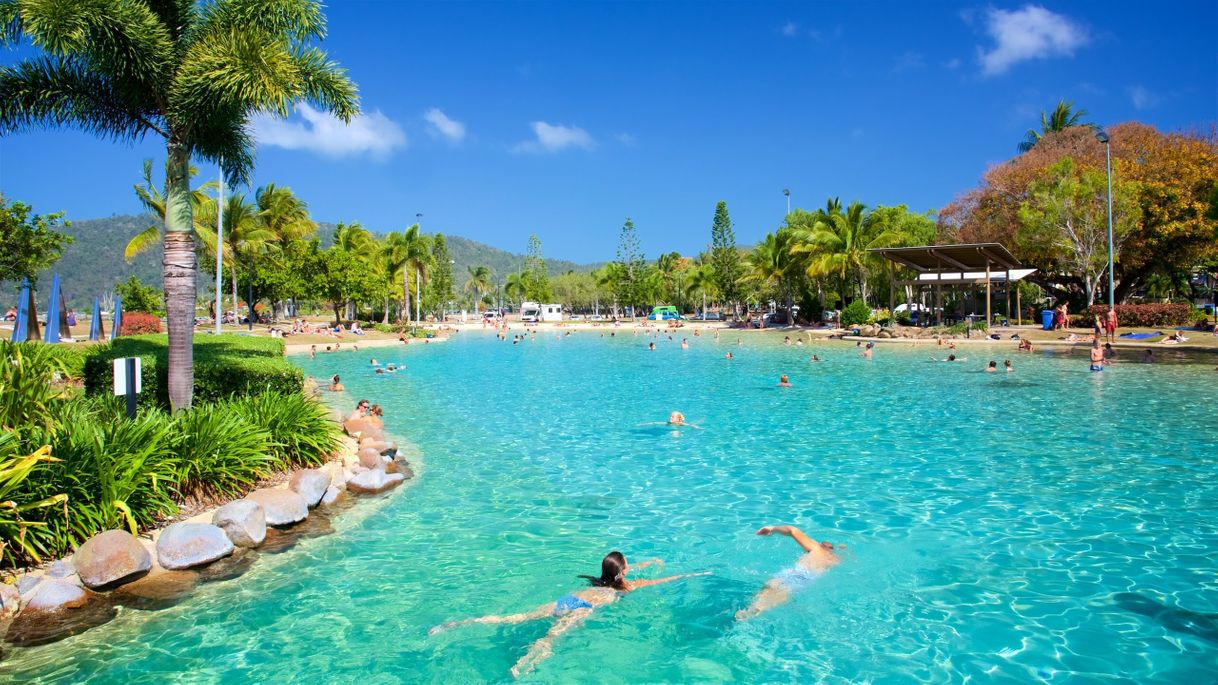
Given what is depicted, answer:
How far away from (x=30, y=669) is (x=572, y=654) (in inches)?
159

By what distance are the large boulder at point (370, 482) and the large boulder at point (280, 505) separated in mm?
1435

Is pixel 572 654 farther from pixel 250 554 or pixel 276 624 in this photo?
pixel 250 554

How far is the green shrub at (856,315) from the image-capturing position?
161ft

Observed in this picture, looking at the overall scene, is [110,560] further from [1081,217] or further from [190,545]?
[1081,217]

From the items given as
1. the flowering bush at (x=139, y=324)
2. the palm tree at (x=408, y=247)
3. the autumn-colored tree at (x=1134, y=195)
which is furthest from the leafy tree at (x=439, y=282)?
the autumn-colored tree at (x=1134, y=195)

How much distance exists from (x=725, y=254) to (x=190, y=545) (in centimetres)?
7205

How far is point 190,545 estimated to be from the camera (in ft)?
24.0

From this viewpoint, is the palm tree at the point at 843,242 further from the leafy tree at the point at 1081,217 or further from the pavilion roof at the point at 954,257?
the leafy tree at the point at 1081,217

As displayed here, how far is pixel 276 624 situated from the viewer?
627 centimetres

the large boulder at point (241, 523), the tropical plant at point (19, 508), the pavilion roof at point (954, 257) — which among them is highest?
the pavilion roof at point (954, 257)

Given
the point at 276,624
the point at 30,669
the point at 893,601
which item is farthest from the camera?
the point at 893,601

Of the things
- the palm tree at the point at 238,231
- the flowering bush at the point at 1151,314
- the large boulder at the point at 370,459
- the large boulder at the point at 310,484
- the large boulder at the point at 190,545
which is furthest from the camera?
the palm tree at the point at 238,231

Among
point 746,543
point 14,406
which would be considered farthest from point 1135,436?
point 14,406

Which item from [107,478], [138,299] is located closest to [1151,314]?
[107,478]
